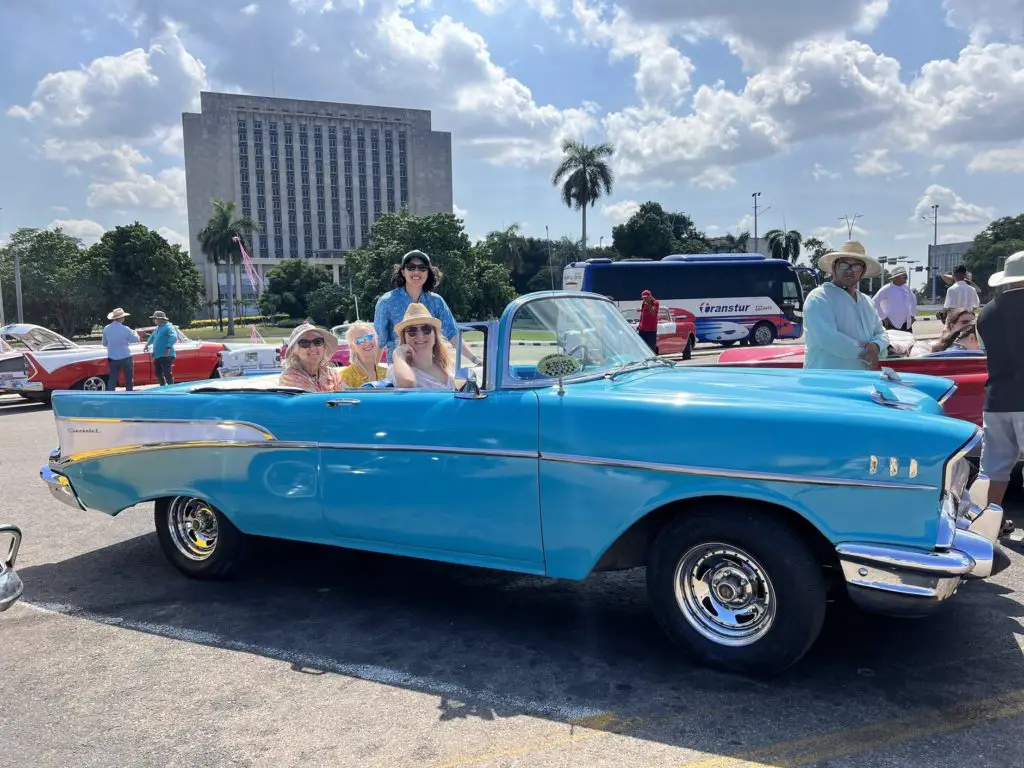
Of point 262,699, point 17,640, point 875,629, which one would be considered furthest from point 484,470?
point 17,640

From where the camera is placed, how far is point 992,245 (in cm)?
7606

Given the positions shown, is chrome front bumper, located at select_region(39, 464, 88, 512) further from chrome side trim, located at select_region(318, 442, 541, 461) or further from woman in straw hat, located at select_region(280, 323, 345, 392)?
chrome side trim, located at select_region(318, 442, 541, 461)

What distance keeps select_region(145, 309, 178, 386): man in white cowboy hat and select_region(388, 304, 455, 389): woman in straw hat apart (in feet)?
32.9

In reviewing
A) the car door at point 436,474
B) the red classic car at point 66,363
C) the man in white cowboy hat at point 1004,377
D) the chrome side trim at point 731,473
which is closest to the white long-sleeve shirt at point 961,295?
the man in white cowboy hat at point 1004,377

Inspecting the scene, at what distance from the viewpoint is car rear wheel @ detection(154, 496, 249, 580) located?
15.1ft

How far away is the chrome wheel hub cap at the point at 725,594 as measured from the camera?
324cm

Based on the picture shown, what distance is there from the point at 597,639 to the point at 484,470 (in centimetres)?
99

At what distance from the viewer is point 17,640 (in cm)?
402

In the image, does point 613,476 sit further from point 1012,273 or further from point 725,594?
point 1012,273

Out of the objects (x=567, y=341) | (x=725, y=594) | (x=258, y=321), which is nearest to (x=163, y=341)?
(x=567, y=341)

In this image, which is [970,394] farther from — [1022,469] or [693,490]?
[693,490]

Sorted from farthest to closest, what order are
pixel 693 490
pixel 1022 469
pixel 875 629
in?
pixel 1022 469 < pixel 875 629 < pixel 693 490

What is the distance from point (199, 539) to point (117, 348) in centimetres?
948

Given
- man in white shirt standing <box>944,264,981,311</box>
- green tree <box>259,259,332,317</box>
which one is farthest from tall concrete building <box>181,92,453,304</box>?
man in white shirt standing <box>944,264,981,311</box>
